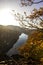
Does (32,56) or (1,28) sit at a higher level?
(1,28)

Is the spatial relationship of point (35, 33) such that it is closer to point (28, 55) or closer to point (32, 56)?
point (32, 56)

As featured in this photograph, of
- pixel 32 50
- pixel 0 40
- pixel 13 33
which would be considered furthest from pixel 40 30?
pixel 13 33

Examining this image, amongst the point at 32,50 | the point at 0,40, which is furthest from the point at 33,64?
the point at 0,40

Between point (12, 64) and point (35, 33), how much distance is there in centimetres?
324

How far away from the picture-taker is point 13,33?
4828 cm

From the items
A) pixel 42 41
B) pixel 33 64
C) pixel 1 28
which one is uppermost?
pixel 1 28

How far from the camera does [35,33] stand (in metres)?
10.0

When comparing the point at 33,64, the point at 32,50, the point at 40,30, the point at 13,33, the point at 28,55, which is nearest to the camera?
the point at 40,30

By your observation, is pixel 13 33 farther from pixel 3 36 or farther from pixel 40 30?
pixel 40 30

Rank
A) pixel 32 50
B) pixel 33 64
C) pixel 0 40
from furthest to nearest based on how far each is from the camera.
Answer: pixel 0 40, pixel 32 50, pixel 33 64

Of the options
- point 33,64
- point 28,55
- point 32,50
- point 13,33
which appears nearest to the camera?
point 33,64

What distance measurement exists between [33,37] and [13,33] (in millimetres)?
37994

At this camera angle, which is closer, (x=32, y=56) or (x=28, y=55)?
(x=32, y=56)

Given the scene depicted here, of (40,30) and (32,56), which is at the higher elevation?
(40,30)
